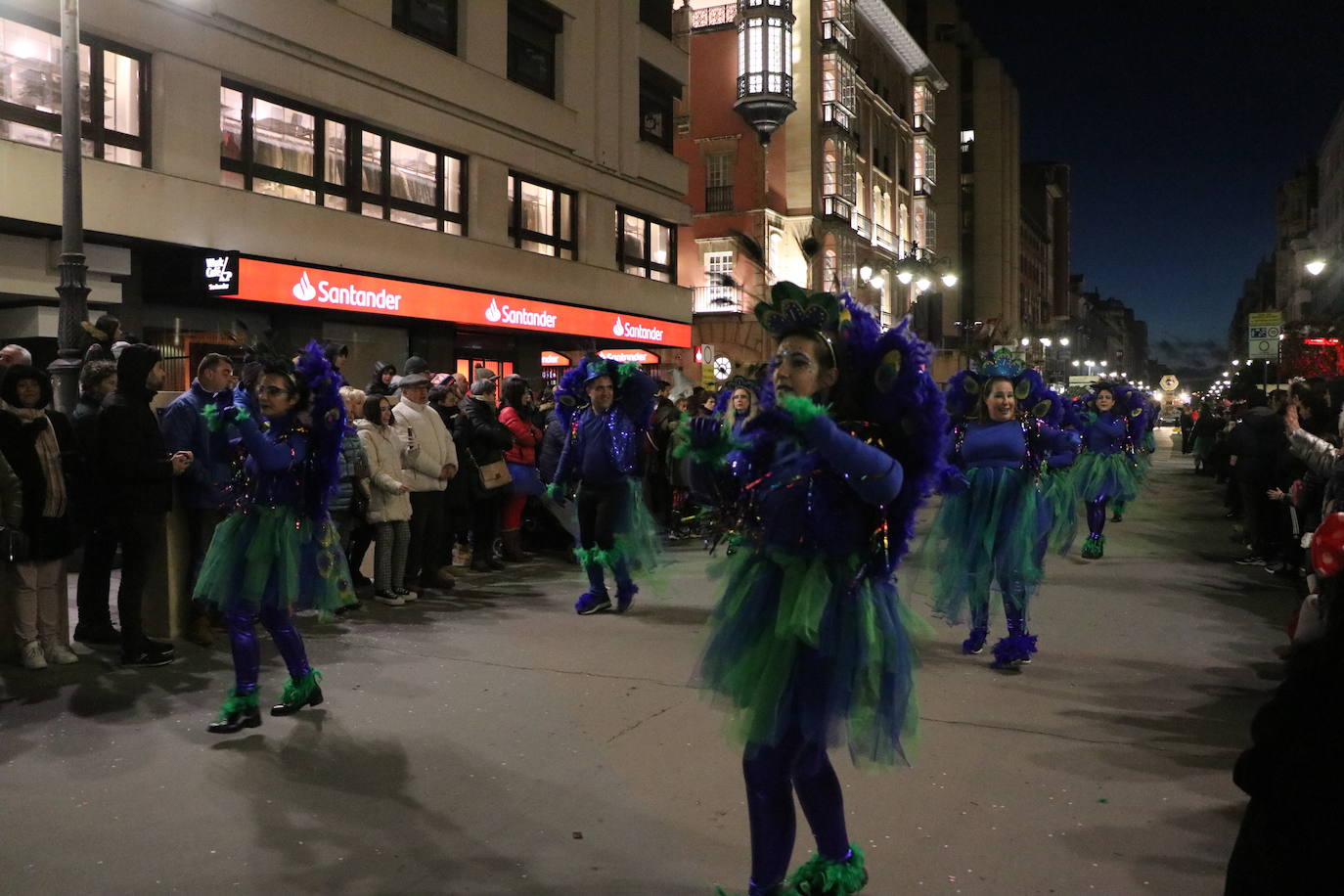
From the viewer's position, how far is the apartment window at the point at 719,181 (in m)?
39.2

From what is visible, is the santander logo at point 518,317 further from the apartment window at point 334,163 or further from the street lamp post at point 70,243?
the street lamp post at point 70,243

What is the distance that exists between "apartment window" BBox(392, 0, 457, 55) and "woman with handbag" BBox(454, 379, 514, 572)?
1121 centimetres

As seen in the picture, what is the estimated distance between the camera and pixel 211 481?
7773mm

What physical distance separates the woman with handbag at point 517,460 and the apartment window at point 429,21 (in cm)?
1062

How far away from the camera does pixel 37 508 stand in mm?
6914

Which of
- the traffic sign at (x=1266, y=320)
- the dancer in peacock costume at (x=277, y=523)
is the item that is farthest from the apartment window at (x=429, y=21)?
the traffic sign at (x=1266, y=320)

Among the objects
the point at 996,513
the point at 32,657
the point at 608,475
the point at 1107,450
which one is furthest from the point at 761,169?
the point at 32,657

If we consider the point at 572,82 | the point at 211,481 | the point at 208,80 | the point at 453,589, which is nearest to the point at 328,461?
the point at 211,481

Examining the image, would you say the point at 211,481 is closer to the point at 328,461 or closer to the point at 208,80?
the point at 328,461

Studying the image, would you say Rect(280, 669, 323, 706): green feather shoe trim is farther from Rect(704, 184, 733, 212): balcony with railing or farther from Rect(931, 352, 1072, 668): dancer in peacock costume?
Rect(704, 184, 733, 212): balcony with railing

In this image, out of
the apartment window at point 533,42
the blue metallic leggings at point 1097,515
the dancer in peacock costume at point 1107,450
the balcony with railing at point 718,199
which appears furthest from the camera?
the balcony with railing at point 718,199

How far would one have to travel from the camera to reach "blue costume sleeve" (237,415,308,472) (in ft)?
18.3

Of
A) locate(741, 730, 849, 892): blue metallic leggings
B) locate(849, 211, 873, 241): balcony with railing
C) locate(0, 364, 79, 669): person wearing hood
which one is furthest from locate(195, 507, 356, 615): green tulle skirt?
locate(849, 211, 873, 241): balcony with railing

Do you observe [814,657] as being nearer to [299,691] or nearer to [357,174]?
[299,691]
